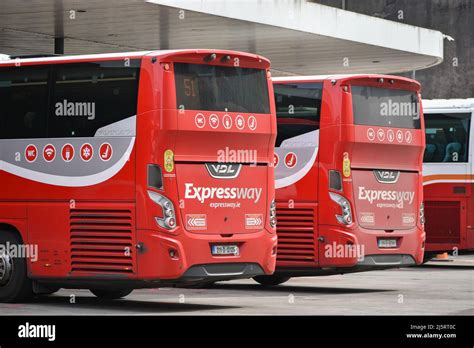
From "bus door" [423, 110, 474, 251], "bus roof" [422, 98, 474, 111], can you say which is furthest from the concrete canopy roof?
"bus door" [423, 110, 474, 251]

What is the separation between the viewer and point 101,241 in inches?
623

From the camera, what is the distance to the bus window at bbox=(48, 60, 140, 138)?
1566 centimetres

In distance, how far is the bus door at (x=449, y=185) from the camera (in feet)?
82.9

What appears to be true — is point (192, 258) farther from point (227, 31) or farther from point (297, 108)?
point (227, 31)

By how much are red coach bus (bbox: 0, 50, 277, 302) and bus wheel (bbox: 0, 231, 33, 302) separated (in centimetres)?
1

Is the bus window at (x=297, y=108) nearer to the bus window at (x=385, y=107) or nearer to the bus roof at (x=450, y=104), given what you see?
the bus window at (x=385, y=107)

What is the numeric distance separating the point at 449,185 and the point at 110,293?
9717mm

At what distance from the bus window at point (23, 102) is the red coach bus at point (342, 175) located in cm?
428

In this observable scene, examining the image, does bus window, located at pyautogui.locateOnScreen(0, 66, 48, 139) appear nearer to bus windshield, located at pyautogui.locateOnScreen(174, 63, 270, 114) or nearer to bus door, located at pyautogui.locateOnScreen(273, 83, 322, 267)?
bus windshield, located at pyautogui.locateOnScreen(174, 63, 270, 114)

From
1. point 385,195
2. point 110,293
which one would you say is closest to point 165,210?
point 110,293

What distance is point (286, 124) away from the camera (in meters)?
19.4

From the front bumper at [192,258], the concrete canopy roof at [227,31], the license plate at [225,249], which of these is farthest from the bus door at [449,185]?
the license plate at [225,249]
